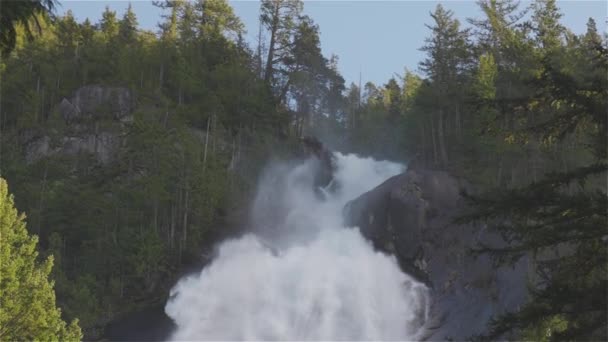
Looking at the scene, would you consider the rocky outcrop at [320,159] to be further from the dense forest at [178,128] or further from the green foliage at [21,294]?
the green foliage at [21,294]

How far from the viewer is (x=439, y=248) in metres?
33.7

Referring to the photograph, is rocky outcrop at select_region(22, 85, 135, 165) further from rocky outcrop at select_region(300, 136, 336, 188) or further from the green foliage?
the green foliage

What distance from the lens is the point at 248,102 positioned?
156ft

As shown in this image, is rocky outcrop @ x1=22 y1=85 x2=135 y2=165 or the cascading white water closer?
the cascading white water

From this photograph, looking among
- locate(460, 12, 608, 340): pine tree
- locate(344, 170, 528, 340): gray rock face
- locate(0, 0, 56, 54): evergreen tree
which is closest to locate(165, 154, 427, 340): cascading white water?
locate(344, 170, 528, 340): gray rock face

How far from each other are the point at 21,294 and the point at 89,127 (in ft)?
94.4

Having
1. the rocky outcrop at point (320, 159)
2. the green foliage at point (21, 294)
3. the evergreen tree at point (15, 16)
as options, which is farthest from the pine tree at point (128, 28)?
the evergreen tree at point (15, 16)

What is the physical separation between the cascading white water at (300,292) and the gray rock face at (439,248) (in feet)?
3.34

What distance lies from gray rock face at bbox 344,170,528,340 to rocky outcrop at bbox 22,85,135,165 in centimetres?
1899

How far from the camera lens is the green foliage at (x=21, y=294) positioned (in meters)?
17.1

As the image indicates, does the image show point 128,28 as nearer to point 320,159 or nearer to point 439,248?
point 320,159

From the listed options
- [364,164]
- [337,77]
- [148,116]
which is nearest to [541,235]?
[148,116]

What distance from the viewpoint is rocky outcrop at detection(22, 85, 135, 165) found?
4356 cm

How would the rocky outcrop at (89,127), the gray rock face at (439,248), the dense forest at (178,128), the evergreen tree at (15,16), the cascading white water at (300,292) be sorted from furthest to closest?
the rocky outcrop at (89,127) < the dense forest at (178,128) < the cascading white water at (300,292) < the gray rock face at (439,248) < the evergreen tree at (15,16)
